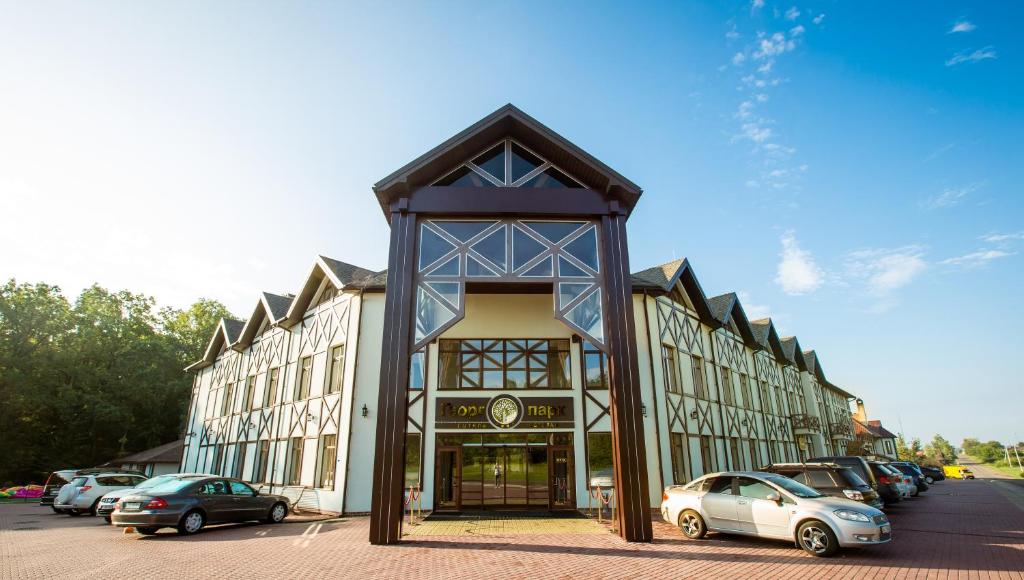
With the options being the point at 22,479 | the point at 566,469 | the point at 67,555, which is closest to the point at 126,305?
the point at 22,479

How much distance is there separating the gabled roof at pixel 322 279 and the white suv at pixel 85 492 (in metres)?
8.09

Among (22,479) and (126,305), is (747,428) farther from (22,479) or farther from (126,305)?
(126,305)

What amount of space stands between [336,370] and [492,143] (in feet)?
34.9

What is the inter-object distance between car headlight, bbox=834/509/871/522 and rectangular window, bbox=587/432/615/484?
8.05 m

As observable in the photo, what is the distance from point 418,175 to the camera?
12.7m

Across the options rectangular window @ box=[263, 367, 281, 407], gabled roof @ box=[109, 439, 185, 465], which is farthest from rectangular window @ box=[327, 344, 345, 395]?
gabled roof @ box=[109, 439, 185, 465]

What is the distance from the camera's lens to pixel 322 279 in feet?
67.1

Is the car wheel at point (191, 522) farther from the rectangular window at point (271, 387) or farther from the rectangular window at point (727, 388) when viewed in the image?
the rectangular window at point (727, 388)

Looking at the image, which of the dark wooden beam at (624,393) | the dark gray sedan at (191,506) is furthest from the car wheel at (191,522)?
the dark wooden beam at (624,393)

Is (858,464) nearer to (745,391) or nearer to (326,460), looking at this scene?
(745,391)

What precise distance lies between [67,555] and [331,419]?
8.38 meters

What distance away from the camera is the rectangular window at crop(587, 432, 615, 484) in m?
16.2

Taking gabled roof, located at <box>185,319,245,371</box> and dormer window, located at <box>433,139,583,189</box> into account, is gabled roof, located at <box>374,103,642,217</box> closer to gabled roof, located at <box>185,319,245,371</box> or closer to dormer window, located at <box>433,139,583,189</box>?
dormer window, located at <box>433,139,583,189</box>

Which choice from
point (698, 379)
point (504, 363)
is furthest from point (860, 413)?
point (504, 363)
